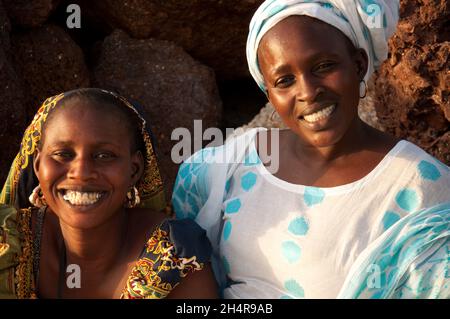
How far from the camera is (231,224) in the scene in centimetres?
249

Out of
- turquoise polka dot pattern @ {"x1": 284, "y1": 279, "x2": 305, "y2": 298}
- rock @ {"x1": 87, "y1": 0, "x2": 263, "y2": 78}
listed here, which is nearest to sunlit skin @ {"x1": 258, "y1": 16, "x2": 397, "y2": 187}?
turquoise polka dot pattern @ {"x1": 284, "y1": 279, "x2": 305, "y2": 298}

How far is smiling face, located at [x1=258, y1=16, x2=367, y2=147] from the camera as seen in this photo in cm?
224

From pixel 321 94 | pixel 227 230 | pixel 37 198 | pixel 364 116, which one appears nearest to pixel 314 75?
pixel 321 94

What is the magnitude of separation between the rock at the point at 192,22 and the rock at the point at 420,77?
3.53ft

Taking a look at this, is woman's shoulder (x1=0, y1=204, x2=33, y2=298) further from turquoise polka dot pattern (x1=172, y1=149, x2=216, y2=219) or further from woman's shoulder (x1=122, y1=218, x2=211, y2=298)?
turquoise polka dot pattern (x1=172, y1=149, x2=216, y2=219)

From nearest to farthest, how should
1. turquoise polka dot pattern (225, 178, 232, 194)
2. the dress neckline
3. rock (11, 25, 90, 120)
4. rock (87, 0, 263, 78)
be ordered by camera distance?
the dress neckline → turquoise polka dot pattern (225, 178, 232, 194) → rock (11, 25, 90, 120) → rock (87, 0, 263, 78)

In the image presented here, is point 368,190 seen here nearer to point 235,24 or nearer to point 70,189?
point 70,189

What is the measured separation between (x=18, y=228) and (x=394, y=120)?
196cm

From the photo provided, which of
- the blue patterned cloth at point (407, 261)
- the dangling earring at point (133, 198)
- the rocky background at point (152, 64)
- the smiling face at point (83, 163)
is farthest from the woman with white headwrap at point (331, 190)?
the rocky background at point (152, 64)

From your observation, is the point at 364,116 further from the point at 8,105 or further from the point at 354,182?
the point at 8,105

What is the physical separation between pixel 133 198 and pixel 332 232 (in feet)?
2.39

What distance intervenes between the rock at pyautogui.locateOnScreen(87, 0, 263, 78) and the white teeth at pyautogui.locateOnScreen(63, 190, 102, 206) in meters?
2.04

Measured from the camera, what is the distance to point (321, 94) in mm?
2246

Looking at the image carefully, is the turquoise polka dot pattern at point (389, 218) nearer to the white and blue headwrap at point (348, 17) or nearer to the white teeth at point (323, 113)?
the white teeth at point (323, 113)
